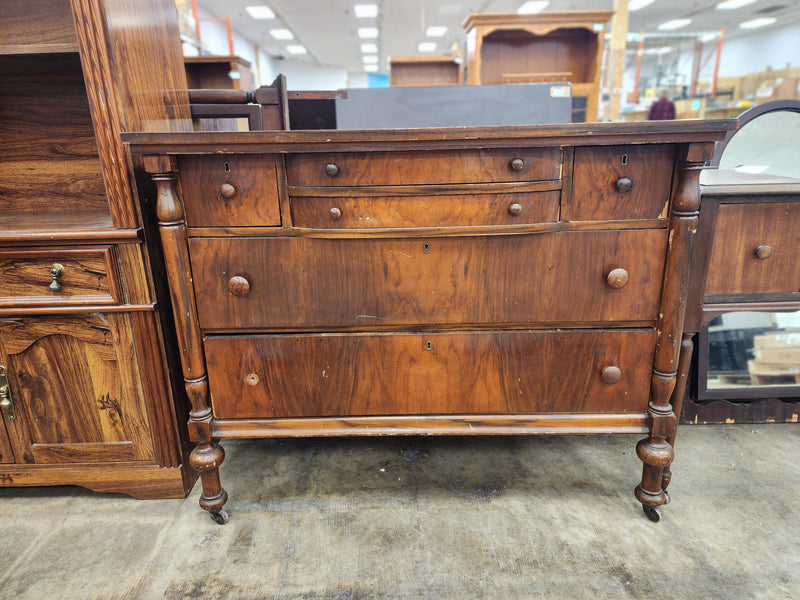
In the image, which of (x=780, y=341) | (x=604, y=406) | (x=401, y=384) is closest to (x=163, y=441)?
(x=401, y=384)

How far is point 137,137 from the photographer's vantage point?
3.61 ft

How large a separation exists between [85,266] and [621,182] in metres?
1.45

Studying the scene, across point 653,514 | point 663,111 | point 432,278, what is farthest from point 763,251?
point 663,111

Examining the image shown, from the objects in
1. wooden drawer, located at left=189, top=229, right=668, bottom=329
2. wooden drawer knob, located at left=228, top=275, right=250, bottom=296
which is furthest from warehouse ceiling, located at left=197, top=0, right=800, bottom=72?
wooden drawer knob, located at left=228, top=275, right=250, bottom=296

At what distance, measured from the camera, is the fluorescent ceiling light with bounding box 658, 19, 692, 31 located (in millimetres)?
10914

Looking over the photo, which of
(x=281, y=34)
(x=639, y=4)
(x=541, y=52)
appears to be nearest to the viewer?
(x=541, y=52)

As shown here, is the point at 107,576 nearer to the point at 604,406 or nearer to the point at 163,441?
the point at 163,441

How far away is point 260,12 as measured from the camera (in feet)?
31.9

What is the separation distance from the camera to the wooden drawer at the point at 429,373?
128cm

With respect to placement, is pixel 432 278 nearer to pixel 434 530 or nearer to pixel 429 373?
pixel 429 373

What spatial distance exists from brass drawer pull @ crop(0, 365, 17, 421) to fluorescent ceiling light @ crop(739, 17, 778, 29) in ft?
49.0

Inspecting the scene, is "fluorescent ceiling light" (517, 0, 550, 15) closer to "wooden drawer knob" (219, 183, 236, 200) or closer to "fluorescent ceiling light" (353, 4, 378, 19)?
"fluorescent ceiling light" (353, 4, 378, 19)

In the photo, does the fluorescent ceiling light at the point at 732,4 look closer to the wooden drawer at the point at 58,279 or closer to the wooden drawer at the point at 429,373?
the wooden drawer at the point at 429,373

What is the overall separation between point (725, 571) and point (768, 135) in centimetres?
174
